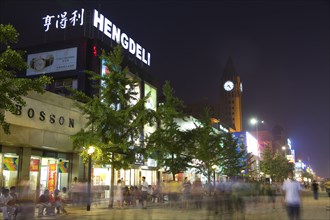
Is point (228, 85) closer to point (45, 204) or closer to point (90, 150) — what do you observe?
point (90, 150)

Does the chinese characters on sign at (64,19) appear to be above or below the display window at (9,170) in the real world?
above

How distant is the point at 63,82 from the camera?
138 feet

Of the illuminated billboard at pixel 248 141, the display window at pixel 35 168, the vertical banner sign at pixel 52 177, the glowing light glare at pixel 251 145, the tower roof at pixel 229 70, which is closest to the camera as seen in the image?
the display window at pixel 35 168

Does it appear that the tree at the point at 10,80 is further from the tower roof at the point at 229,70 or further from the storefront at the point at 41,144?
the tower roof at the point at 229,70

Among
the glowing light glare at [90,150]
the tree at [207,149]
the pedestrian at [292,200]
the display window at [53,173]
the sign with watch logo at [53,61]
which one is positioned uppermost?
the sign with watch logo at [53,61]

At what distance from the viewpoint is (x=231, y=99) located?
167 m

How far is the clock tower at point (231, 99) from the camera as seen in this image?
15911cm

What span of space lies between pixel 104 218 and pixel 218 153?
28.4 metres

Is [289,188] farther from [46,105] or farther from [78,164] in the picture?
[78,164]

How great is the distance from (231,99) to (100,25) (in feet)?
417

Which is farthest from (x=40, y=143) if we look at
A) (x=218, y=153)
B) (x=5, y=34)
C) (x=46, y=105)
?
(x=218, y=153)

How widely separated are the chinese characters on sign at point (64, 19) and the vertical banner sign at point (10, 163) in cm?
2319

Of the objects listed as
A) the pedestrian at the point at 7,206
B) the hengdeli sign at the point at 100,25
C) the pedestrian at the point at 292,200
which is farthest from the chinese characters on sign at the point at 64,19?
the pedestrian at the point at 292,200

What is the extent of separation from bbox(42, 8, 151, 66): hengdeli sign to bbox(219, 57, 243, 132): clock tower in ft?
365
